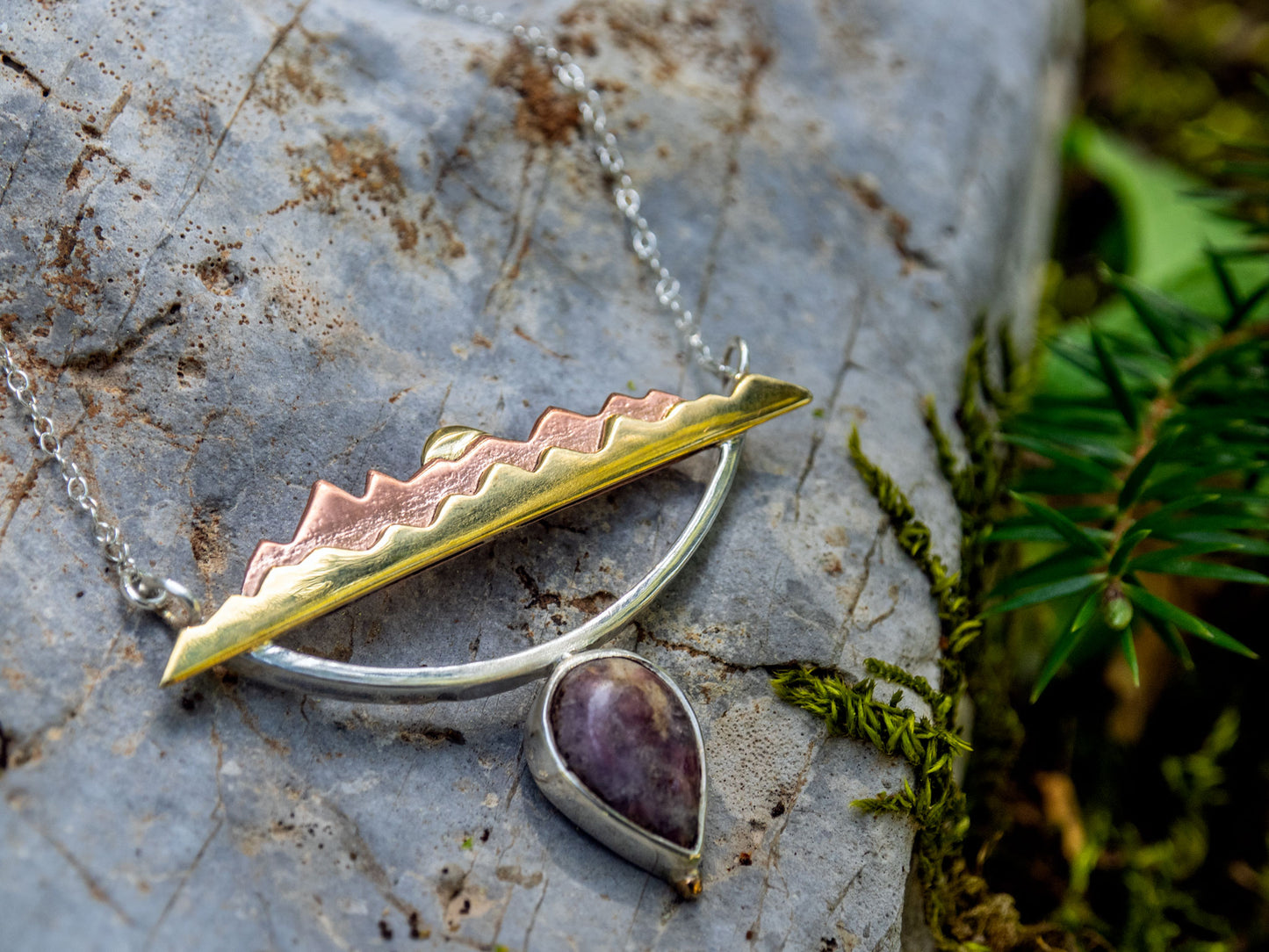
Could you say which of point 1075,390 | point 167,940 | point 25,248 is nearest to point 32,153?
point 25,248

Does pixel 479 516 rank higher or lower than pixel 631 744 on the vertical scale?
higher

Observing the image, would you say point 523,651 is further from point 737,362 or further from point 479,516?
point 737,362

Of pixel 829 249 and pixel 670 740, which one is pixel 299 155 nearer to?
pixel 829 249

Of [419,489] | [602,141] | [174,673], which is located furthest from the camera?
[602,141]

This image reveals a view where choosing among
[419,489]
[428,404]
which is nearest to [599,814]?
[419,489]

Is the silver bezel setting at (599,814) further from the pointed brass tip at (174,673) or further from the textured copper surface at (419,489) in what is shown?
the pointed brass tip at (174,673)

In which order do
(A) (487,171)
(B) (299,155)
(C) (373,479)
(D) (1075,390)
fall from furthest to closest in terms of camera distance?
(D) (1075,390)
(A) (487,171)
(B) (299,155)
(C) (373,479)

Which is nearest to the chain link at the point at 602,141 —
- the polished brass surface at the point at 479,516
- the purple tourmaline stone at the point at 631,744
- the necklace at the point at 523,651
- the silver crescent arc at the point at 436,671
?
the polished brass surface at the point at 479,516
